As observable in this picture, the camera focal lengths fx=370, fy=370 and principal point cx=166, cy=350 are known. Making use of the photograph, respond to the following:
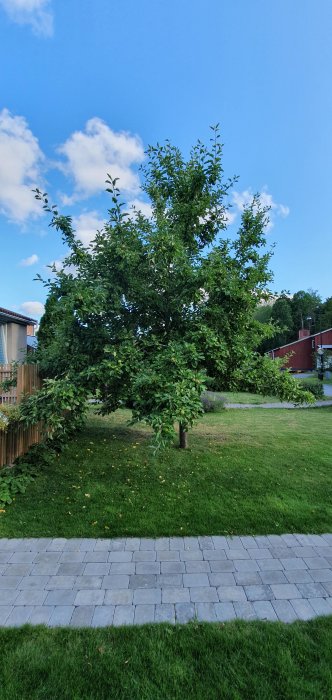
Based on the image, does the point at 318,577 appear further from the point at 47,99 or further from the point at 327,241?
the point at 327,241

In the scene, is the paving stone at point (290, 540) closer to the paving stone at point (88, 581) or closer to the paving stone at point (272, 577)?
the paving stone at point (272, 577)

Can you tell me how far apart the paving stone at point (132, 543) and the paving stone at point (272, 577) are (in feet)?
3.53

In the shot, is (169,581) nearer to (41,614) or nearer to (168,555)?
(168,555)

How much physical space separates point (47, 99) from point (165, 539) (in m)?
8.83

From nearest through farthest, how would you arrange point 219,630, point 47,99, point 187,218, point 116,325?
point 219,630 → point 116,325 → point 187,218 → point 47,99

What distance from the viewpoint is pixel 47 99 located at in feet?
26.1

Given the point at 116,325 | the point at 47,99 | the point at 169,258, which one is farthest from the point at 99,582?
the point at 47,99

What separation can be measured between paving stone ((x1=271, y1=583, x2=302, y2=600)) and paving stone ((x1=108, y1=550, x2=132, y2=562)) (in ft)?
3.78

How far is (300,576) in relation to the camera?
2812mm

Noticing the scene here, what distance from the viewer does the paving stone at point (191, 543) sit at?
325 cm

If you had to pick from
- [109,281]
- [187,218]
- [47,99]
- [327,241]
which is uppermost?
[47,99]

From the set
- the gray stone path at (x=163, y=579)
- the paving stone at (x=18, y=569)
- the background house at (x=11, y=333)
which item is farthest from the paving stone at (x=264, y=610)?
the background house at (x=11, y=333)

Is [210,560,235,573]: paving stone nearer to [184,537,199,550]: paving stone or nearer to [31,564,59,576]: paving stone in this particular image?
[184,537,199,550]: paving stone

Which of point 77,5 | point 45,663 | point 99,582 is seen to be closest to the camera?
point 45,663
